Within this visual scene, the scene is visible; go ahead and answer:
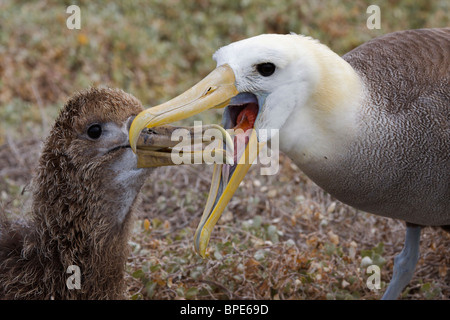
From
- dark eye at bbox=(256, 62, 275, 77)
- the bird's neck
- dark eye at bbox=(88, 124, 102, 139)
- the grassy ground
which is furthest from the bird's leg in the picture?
dark eye at bbox=(88, 124, 102, 139)

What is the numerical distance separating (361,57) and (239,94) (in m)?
0.78

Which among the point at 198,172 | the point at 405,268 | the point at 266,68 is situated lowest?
the point at 405,268

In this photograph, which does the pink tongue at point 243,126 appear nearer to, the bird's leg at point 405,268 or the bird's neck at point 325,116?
the bird's neck at point 325,116

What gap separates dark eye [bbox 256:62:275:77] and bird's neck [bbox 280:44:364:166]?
0.62 feet

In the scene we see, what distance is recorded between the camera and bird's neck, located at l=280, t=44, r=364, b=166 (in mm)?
2789

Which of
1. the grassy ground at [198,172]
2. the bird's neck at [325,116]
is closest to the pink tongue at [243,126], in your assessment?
the bird's neck at [325,116]

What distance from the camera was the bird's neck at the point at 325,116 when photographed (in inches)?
110

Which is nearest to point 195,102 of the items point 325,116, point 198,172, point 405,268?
point 325,116

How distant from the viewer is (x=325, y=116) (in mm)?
2816

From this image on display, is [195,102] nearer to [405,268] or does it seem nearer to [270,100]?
[270,100]

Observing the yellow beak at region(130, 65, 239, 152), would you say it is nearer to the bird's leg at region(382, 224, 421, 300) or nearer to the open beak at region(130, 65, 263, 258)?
the open beak at region(130, 65, 263, 258)

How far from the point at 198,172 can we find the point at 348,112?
7.48 feet

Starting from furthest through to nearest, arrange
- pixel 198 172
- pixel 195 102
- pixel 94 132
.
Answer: pixel 198 172 → pixel 94 132 → pixel 195 102
